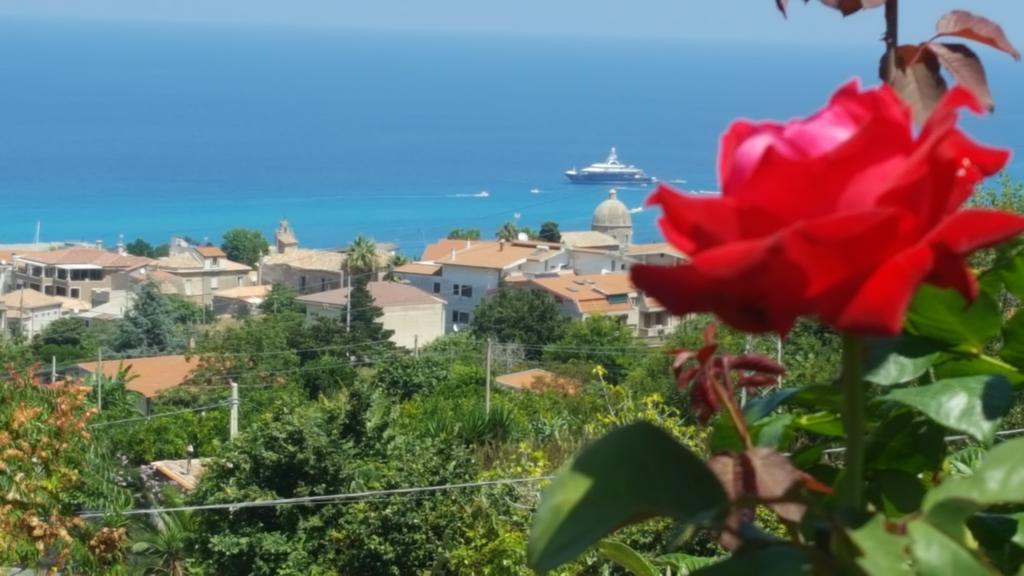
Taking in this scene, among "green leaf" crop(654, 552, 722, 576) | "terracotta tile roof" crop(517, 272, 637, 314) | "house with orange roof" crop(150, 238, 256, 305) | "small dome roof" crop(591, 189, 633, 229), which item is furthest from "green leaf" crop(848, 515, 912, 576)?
"small dome roof" crop(591, 189, 633, 229)

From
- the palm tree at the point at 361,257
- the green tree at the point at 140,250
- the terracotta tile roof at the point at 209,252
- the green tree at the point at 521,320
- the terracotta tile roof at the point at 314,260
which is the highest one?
the green tree at the point at 140,250

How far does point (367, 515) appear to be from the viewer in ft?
25.1

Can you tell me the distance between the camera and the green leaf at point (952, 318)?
601mm

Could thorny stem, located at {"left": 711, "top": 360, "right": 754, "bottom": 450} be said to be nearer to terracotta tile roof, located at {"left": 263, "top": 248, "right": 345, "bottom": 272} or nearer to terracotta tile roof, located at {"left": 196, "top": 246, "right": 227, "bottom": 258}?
terracotta tile roof, located at {"left": 263, "top": 248, "right": 345, "bottom": 272}

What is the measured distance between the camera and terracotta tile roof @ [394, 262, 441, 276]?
42094 millimetres

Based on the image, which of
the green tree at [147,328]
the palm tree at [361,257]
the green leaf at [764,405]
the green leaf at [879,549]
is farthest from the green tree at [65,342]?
the green leaf at [879,549]

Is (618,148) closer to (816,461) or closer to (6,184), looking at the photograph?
(6,184)

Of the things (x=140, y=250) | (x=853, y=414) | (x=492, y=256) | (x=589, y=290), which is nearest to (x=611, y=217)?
(x=492, y=256)

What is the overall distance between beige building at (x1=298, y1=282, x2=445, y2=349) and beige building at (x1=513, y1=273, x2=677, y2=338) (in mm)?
2505

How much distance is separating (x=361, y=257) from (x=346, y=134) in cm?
6801

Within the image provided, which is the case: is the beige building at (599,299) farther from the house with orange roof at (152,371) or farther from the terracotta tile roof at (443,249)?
the house with orange roof at (152,371)

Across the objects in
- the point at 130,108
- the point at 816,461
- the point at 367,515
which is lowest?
the point at 367,515

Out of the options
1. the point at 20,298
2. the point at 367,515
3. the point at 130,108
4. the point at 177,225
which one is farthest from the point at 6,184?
the point at 367,515

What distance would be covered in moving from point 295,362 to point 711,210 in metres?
24.9
